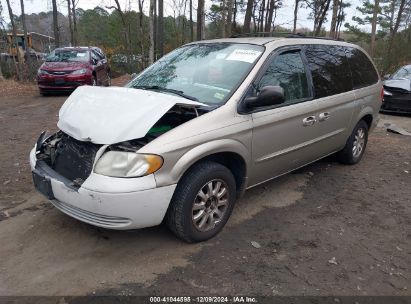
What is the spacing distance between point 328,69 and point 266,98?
1.72 m

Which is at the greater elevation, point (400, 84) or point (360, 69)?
point (360, 69)

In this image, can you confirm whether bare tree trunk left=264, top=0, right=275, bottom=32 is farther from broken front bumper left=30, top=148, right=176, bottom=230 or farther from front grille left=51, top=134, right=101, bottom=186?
broken front bumper left=30, top=148, right=176, bottom=230

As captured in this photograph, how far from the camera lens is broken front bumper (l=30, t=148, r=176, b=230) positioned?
3.07 m

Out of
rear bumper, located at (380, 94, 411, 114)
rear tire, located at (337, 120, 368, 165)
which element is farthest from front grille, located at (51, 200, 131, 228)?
rear bumper, located at (380, 94, 411, 114)

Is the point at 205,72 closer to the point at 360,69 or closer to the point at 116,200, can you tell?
the point at 116,200

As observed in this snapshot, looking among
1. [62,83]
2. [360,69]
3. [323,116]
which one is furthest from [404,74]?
[62,83]

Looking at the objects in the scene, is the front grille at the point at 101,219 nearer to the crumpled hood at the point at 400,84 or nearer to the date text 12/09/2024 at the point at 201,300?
the date text 12/09/2024 at the point at 201,300

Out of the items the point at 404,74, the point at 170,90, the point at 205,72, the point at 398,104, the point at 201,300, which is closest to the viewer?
Result: the point at 201,300

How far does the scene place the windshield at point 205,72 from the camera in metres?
3.93

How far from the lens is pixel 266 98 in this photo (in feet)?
12.1

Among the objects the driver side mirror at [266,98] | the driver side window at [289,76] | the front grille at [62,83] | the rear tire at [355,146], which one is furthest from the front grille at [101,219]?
the front grille at [62,83]

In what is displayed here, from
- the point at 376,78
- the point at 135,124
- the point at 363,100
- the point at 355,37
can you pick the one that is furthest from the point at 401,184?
the point at 355,37

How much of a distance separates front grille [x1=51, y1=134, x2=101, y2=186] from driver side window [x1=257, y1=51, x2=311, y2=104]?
70.2 inches

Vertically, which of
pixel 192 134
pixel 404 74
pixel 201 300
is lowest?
pixel 201 300
